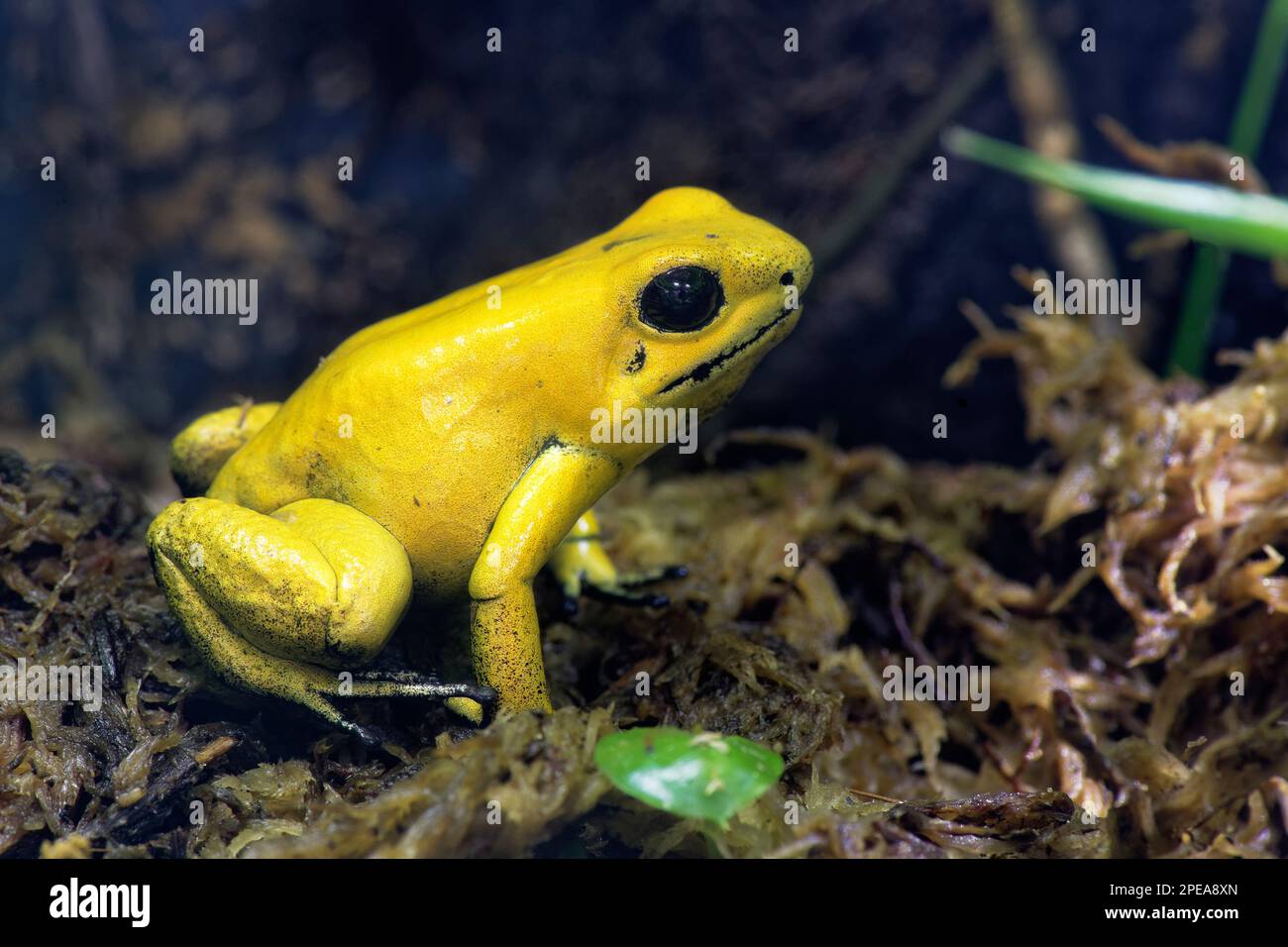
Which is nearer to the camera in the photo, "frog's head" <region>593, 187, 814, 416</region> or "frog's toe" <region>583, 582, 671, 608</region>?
"frog's head" <region>593, 187, 814, 416</region>

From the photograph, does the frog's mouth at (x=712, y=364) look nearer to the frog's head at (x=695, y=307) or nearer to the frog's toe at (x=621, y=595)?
the frog's head at (x=695, y=307)

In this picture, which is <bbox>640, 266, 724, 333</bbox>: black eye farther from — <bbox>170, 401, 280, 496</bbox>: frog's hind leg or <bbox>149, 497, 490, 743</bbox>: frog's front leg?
<bbox>170, 401, 280, 496</bbox>: frog's hind leg

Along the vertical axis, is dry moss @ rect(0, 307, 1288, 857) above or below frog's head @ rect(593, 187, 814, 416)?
below

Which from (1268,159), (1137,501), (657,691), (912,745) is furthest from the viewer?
(1268,159)

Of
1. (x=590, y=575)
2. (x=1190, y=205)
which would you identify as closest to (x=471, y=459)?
(x=590, y=575)

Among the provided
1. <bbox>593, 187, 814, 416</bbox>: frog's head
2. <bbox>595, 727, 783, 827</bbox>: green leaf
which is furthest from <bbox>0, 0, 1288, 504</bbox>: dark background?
<bbox>595, 727, 783, 827</bbox>: green leaf

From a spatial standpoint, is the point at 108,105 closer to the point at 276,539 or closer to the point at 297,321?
the point at 297,321
